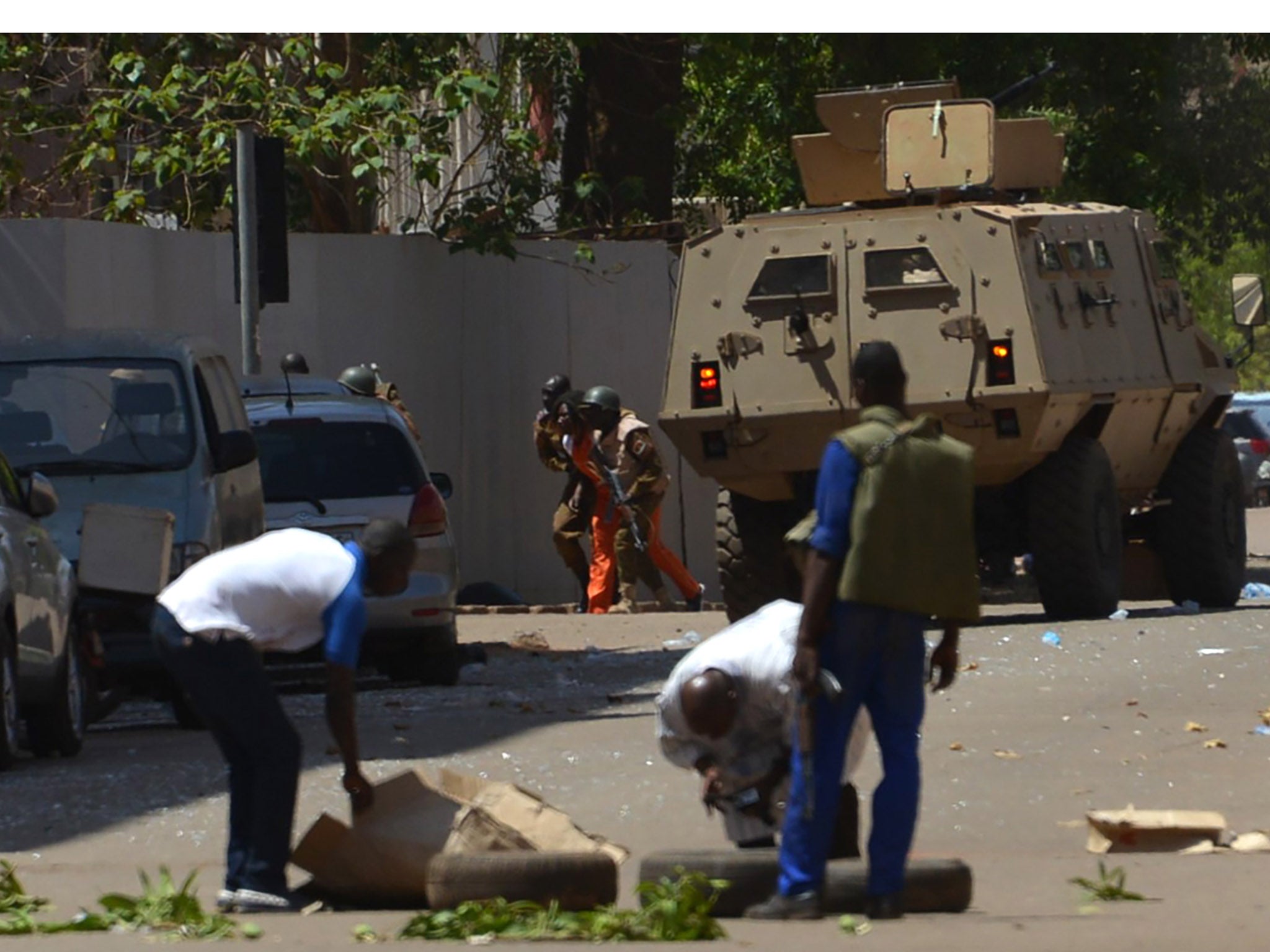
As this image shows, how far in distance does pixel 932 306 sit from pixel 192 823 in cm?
727

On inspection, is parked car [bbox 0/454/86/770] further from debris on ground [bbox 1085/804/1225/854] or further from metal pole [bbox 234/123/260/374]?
debris on ground [bbox 1085/804/1225/854]

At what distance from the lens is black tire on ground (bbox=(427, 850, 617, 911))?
7.22 meters

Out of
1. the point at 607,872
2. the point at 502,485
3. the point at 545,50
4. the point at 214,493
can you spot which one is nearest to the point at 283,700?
the point at 214,493

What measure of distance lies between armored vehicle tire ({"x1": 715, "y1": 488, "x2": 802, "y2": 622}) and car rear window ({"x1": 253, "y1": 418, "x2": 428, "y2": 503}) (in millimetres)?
2831

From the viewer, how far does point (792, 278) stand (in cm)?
1588

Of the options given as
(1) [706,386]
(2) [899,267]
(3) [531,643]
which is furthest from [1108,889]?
(3) [531,643]

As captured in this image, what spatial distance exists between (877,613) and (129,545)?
5551mm

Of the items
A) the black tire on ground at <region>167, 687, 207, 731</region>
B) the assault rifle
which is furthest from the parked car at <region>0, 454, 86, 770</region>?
the assault rifle

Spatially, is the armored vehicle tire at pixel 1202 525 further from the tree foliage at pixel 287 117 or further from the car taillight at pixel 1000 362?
the tree foliage at pixel 287 117

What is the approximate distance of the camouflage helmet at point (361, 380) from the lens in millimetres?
18312

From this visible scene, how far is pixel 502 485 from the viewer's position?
875 inches

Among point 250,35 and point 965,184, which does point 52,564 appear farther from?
point 250,35

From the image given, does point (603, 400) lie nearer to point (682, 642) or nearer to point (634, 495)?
point (634, 495)

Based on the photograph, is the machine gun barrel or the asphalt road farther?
the machine gun barrel
